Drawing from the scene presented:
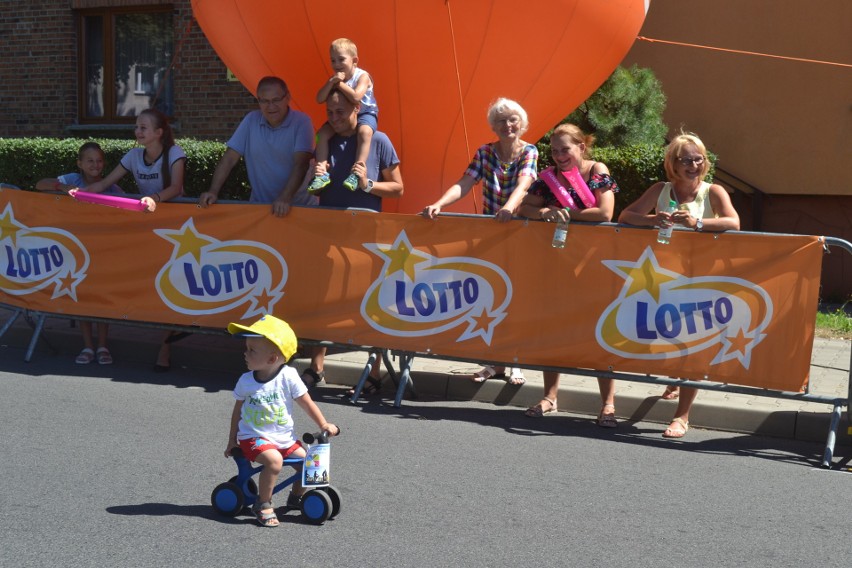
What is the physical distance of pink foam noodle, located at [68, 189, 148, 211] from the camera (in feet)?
25.9

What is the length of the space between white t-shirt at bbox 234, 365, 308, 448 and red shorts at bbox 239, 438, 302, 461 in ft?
0.05

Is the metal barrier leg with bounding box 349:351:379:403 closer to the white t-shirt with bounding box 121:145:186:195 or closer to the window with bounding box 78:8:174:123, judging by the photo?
the white t-shirt with bounding box 121:145:186:195

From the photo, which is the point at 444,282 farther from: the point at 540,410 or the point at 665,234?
the point at 665,234

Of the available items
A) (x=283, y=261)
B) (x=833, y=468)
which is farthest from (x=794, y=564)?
(x=283, y=261)

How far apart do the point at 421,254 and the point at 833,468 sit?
2.86m

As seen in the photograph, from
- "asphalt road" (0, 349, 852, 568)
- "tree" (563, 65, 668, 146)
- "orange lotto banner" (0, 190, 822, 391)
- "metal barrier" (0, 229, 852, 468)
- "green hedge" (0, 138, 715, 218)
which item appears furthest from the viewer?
"tree" (563, 65, 668, 146)

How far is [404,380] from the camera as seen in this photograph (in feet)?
23.6

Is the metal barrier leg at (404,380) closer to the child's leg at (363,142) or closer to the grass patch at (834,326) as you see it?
the child's leg at (363,142)

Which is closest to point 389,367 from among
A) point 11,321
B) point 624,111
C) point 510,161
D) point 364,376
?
point 364,376

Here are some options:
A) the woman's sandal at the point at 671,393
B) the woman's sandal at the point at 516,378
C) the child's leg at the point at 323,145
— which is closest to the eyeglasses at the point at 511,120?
the child's leg at the point at 323,145

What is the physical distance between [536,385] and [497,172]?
1487 mm

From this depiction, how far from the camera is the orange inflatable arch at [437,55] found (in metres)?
8.23

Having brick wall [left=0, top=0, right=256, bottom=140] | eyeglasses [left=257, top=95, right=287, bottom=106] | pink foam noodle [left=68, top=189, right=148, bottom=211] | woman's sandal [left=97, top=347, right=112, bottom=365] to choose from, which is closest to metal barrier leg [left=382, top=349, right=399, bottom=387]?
eyeglasses [left=257, top=95, right=287, bottom=106]

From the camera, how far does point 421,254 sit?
23.4 ft
